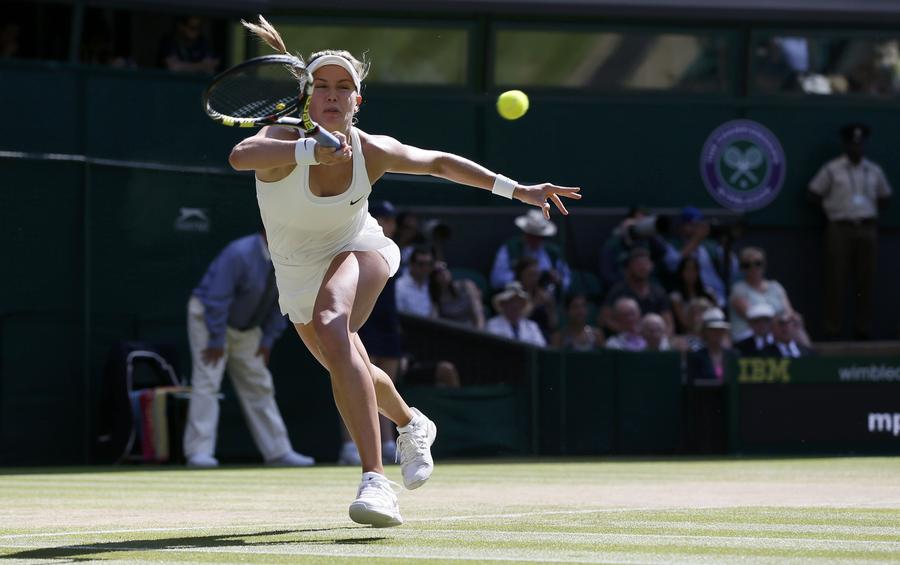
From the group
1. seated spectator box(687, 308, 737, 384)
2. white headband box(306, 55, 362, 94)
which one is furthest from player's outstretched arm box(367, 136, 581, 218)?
seated spectator box(687, 308, 737, 384)

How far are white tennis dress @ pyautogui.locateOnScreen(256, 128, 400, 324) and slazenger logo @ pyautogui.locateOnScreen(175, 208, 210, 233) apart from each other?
7035 mm

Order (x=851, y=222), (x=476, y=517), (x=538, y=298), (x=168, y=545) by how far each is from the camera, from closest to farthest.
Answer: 1. (x=168, y=545)
2. (x=476, y=517)
3. (x=538, y=298)
4. (x=851, y=222)

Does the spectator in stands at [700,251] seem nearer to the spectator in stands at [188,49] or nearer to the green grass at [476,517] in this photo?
the spectator in stands at [188,49]

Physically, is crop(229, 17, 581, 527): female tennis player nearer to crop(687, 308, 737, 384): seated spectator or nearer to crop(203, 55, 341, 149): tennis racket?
crop(203, 55, 341, 149): tennis racket

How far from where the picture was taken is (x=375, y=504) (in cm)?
573

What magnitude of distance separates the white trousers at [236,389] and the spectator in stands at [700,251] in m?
4.57

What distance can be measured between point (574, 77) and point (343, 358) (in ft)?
39.9

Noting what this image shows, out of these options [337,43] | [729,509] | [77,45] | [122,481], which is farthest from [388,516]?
[337,43]

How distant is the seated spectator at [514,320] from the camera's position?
1397 centimetres

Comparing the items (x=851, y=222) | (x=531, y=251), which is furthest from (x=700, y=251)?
(x=851, y=222)

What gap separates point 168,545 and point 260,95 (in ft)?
7.54

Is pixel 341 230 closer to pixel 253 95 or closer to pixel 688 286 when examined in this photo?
pixel 253 95

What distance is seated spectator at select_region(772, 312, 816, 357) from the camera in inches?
562

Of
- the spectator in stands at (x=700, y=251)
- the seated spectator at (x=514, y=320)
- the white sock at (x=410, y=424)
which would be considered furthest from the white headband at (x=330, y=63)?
the spectator in stands at (x=700, y=251)
